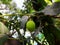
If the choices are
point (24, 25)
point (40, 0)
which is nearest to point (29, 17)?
point (24, 25)

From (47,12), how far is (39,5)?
0.30 meters

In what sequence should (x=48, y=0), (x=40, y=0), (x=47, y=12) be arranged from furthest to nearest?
(x=40, y=0)
(x=48, y=0)
(x=47, y=12)

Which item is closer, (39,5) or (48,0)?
(48,0)

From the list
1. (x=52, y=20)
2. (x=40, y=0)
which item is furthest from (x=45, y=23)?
(x=40, y=0)

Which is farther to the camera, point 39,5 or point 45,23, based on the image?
point 39,5

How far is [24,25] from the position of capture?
42 centimetres

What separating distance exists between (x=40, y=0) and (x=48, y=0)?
16 centimetres

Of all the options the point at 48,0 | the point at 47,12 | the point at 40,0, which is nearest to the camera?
A: the point at 47,12

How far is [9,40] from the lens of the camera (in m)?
0.43

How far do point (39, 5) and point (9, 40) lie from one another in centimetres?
27

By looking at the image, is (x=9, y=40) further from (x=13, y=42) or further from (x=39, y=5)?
(x=39, y=5)

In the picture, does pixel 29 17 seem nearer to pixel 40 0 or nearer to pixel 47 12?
pixel 47 12

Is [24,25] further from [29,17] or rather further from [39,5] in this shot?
[39,5]

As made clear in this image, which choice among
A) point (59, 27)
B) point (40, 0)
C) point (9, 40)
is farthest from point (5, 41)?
point (40, 0)
